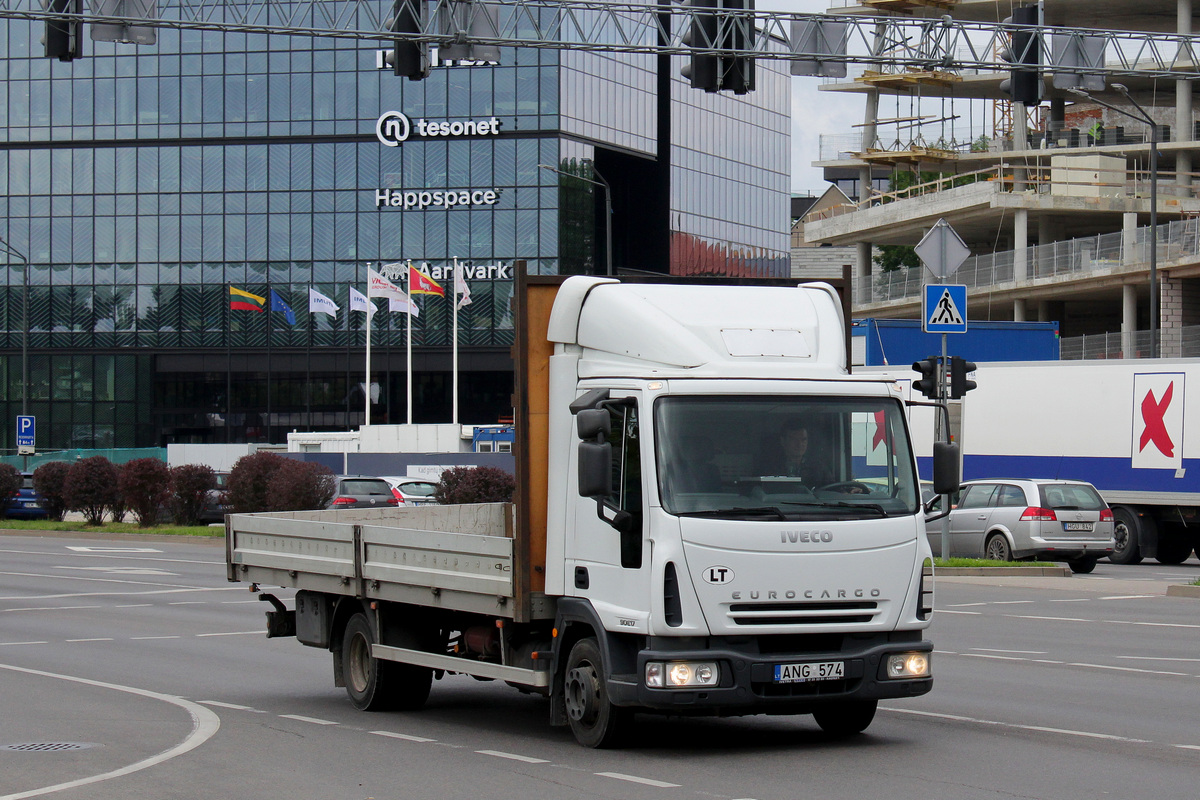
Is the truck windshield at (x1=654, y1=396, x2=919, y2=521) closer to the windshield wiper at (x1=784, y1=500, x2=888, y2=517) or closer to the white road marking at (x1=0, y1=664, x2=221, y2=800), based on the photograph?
the windshield wiper at (x1=784, y1=500, x2=888, y2=517)

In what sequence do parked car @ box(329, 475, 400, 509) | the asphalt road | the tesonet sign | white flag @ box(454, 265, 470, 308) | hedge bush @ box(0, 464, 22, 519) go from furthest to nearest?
the tesonet sign < white flag @ box(454, 265, 470, 308) < hedge bush @ box(0, 464, 22, 519) < parked car @ box(329, 475, 400, 509) < the asphalt road

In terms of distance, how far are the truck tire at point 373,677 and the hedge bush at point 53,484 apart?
1334 inches

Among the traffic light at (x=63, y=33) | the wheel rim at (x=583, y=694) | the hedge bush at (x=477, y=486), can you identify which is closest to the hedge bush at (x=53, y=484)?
the hedge bush at (x=477, y=486)

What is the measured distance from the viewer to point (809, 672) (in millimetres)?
9188

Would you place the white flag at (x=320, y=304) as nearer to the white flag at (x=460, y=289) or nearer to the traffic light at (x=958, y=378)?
the white flag at (x=460, y=289)

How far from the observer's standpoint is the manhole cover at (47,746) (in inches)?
408

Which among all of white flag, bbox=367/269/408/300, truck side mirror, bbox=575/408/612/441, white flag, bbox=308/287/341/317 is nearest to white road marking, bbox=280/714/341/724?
truck side mirror, bbox=575/408/612/441

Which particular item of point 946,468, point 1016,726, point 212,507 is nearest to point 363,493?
point 212,507

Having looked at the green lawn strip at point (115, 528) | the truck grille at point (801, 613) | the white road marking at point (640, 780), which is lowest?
the green lawn strip at point (115, 528)

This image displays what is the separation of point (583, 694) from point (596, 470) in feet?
5.11

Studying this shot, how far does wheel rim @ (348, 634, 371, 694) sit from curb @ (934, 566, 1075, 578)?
14.4 m

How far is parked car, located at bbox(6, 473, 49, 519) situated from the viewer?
46688 mm

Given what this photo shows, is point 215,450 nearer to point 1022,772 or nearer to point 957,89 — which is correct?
point 957,89

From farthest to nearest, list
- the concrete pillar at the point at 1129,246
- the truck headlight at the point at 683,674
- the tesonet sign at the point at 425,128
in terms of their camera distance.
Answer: the tesonet sign at the point at 425,128 < the concrete pillar at the point at 1129,246 < the truck headlight at the point at 683,674
